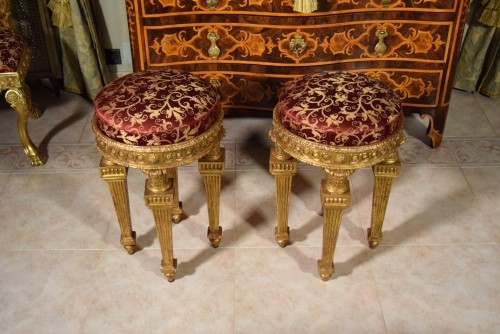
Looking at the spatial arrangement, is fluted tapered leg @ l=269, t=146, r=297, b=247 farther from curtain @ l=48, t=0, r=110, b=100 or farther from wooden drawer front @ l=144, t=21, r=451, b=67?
curtain @ l=48, t=0, r=110, b=100

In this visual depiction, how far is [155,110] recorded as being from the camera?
5.46ft

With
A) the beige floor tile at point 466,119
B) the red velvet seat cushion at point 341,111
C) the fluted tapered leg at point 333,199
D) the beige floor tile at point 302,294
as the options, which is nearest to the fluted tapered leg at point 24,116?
the beige floor tile at point 302,294

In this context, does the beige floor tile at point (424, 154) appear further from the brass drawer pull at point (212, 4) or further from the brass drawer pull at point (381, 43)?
the brass drawer pull at point (212, 4)

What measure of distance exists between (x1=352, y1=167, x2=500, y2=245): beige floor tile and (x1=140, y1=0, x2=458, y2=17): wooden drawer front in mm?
701

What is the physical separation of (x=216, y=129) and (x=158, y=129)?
0.69 feet

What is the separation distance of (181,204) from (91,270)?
1.44 ft

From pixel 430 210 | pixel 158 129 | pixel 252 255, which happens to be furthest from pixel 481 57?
pixel 158 129

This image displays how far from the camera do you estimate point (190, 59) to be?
234cm

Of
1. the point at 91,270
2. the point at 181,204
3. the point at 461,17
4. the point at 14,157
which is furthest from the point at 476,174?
the point at 14,157

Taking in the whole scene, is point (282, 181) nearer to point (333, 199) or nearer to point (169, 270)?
point (333, 199)

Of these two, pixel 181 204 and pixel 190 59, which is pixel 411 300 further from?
pixel 190 59

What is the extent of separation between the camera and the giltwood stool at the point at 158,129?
1.66m

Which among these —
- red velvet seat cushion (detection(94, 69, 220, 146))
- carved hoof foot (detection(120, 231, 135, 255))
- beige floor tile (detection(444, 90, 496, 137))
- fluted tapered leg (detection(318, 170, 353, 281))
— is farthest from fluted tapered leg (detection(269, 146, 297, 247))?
beige floor tile (detection(444, 90, 496, 137))

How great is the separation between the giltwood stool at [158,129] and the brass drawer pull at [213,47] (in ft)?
1.48
